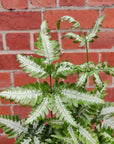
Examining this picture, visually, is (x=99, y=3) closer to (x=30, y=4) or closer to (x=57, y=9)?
(x=57, y=9)

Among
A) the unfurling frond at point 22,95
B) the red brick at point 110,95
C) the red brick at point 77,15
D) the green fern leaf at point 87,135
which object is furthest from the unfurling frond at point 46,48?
the red brick at point 110,95

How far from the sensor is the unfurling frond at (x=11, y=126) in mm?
708

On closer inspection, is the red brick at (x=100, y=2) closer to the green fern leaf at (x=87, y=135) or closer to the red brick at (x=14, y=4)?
the red brick at (x=14, y=4)

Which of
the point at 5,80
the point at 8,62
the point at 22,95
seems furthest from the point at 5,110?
the point at 22,95

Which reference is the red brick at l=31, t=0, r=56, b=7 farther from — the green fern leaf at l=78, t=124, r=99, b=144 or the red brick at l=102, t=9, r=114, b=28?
the green fern leaf at l=78, t=124, r=99, b=144

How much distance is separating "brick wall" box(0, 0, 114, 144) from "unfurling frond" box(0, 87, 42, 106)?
0.46 metres

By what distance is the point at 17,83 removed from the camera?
106cm

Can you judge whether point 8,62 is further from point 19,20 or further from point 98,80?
point 98,80

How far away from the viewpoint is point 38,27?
3.09 ft

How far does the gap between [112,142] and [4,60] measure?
2.19 ft

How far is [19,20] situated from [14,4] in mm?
77

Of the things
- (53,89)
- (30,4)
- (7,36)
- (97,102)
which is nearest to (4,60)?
(7,36)

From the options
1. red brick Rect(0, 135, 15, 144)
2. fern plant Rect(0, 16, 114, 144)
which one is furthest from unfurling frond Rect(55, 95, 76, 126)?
red brick Rect(0, 135, 15, 144)

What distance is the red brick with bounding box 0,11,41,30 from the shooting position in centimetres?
92
